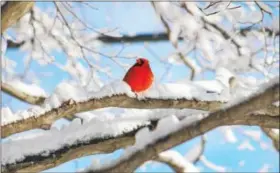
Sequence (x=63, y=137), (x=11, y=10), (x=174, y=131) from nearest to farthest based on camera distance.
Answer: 1. (x=174, y=131)
2. (x=63, y=137)
3. (x=11, y=10)

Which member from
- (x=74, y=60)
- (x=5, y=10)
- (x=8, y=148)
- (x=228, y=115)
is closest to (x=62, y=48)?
(x=74, y=60)

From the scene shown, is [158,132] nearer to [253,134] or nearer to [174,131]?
[174,131]

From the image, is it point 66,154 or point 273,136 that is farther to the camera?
point 273,136

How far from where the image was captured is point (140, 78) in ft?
5.57

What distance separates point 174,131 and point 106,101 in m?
0.25

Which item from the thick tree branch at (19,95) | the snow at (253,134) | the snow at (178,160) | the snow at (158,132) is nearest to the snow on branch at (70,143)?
the snow at (158,132)

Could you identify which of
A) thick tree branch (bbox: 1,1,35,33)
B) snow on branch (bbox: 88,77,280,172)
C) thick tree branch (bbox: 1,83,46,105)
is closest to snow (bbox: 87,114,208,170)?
snow on branch (bbox: 88,77,280,172)

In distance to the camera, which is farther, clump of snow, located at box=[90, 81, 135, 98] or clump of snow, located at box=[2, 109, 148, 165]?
clump of snow, located at box=[2, 109, 148, 165]

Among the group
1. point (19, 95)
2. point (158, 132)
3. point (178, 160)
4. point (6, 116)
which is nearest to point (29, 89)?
point (19, 95)

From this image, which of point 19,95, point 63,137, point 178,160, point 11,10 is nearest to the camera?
point 63,137

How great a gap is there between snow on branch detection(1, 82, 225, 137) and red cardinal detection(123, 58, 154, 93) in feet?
0.09

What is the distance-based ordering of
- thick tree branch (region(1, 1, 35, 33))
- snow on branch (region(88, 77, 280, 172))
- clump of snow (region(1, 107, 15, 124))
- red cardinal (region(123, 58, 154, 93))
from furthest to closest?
thick tree branch (region(1, 1, 35, 33))
clump of snow (region(1, 107, 15, 124))
red cardinal (region(123, 58, 154, 93))
snow on branch (region(88, 77, 280, 172))

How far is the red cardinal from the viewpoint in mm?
1646

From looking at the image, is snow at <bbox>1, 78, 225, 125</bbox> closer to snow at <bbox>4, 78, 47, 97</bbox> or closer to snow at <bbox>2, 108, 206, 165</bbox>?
snow at <bbox>2, 108, 206, 165</bbox>
